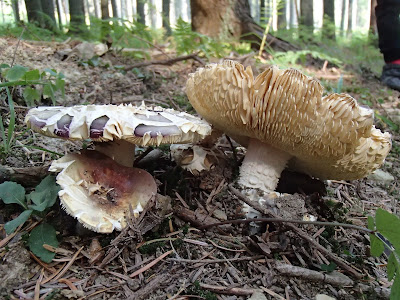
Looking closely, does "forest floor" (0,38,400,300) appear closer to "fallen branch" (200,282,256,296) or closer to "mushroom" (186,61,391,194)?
"fallen branch" (200,282,256,296)

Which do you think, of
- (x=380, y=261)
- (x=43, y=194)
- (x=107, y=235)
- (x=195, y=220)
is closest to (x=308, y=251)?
(x=380, y=261)

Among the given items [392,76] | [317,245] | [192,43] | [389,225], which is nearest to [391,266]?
[389,225]

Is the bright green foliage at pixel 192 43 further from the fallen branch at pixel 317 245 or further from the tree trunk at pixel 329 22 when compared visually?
the tree trunk at pixel 329 22

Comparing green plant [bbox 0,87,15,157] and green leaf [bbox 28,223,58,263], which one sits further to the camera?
green plant [bbox 0,87,15,157]

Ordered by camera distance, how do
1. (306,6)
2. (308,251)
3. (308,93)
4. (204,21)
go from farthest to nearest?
(306,6) → (204,21) → (308,251) → (308,93)

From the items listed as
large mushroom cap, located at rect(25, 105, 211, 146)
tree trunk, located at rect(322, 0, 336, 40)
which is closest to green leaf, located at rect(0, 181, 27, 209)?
large mushroom cap, located at rect(25, 105, 211, 146)

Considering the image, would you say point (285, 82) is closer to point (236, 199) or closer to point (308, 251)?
point (236, 199)
